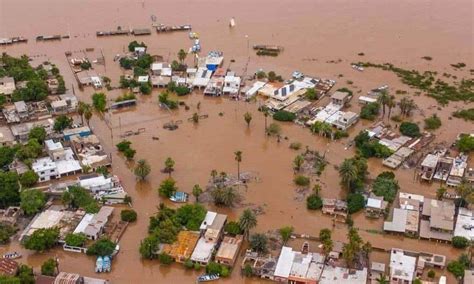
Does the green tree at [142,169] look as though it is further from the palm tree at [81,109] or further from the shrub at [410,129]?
the shrub at [410,129]

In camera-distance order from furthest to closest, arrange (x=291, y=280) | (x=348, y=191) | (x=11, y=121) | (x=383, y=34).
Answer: (x=383, y=34), (x=11, y=121), (x=348, y=191), (x=291, y=280)

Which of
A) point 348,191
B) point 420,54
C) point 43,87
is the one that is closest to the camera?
point 348,191

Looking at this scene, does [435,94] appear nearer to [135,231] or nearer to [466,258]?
[466,258]

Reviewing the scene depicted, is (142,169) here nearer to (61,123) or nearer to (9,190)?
(9,190)

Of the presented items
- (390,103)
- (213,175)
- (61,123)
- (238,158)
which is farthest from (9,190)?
(390,103)

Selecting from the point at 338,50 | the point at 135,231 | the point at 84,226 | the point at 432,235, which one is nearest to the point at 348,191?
the point at 432,235

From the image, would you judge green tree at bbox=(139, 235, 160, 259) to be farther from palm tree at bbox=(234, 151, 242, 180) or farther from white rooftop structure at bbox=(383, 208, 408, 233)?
white rooftop structure at bbox=(383, 208, 408, 233)

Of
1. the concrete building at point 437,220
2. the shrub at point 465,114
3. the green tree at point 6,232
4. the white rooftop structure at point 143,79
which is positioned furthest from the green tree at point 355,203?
the white rooftop structure at point 143,79

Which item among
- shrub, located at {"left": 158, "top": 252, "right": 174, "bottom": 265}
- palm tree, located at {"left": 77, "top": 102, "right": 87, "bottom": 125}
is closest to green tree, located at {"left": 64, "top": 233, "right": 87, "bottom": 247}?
shrub, located at {"left": 158, "top": 252, "right": 174, "bottom": 265}
